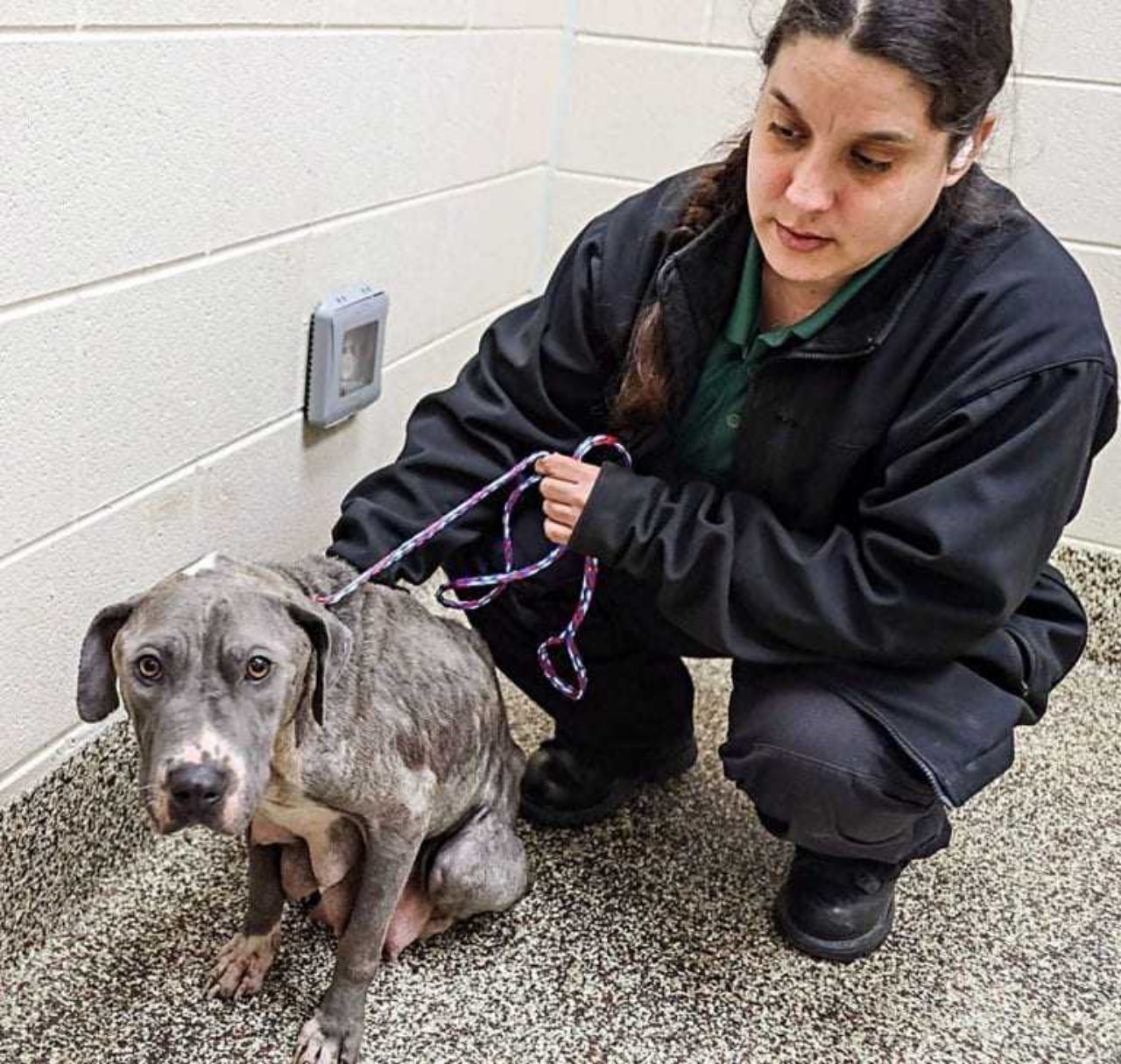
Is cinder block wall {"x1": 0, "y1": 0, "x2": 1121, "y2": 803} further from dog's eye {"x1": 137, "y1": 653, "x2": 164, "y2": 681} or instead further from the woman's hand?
the woman's hand

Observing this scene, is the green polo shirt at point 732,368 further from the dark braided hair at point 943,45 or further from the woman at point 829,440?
the dark braided hair at point 943,45

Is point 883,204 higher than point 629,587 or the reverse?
higher

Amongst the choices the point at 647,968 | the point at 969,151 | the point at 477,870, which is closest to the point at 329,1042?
the point at 477,870

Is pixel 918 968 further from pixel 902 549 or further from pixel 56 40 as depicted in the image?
pixel 56 40

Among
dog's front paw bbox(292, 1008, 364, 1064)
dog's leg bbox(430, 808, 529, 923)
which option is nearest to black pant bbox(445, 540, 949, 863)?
dog's leg bbox(430, 808, 529, 923)

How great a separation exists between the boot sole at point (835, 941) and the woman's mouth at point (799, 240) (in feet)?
2.56

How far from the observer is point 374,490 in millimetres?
1566

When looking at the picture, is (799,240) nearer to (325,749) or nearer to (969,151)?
(969,151)

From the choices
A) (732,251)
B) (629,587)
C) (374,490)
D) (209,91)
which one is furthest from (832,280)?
(209,91)

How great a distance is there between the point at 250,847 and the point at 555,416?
601 mm

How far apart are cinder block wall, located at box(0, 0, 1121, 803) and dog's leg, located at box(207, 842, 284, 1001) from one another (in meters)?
0.26

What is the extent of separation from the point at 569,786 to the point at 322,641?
643 mm

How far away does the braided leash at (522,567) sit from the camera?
1543 millimetres

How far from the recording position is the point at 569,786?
177 centimetres
